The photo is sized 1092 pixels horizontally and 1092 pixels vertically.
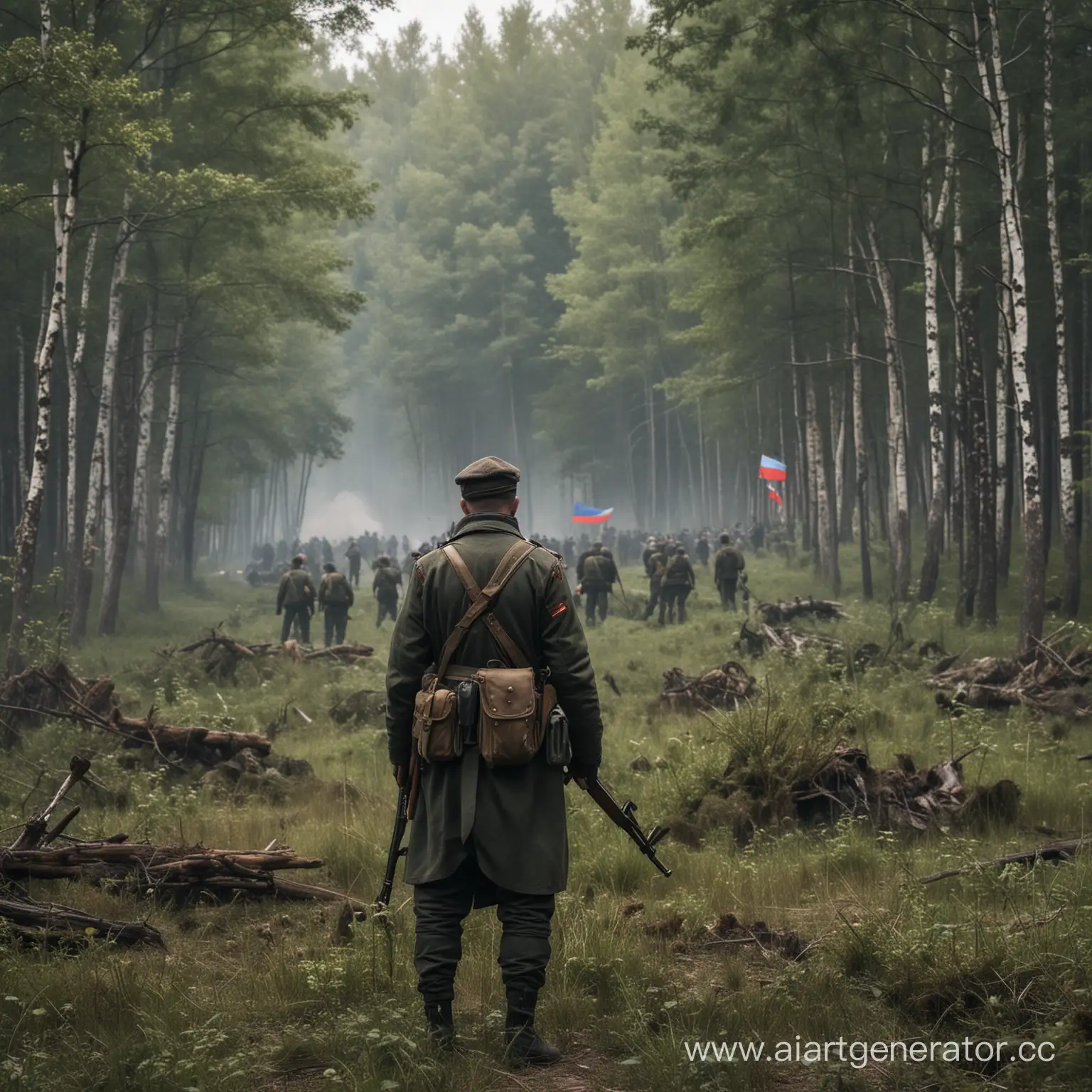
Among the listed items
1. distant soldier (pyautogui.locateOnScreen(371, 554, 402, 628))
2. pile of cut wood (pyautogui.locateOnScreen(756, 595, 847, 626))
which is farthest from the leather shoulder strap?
distant soldier (pyautogui.locateOnScreen(371, 554, 402, 628))

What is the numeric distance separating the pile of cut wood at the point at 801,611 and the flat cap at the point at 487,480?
46.7 feet

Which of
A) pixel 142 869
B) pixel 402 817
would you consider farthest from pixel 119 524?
pixel 402 817

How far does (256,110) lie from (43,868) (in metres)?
16.2

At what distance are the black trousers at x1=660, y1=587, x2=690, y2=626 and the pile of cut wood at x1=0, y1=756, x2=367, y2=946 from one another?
1536 cm

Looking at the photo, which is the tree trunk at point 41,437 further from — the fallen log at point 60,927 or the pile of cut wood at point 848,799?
the pile of cut wood at point 848,799

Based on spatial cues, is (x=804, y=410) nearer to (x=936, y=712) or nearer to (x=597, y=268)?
(x=597, y=268)

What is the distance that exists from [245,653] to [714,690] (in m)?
6.63

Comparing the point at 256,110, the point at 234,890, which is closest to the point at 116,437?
the point at 256,110

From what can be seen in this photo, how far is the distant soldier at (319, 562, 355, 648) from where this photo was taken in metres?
19.8

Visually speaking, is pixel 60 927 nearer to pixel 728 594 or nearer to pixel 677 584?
pixel 677 584

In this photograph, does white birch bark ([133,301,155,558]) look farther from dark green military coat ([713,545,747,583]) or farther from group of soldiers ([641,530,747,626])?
dark green military coat ([713,545,747,583])

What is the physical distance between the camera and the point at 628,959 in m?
5.02

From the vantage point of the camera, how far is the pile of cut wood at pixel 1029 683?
10719mm

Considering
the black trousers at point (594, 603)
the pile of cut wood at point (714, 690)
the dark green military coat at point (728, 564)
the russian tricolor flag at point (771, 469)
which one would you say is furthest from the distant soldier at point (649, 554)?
the pile of cut wood at point (714, 690)
